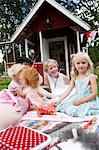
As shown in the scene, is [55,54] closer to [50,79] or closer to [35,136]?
[50,79]

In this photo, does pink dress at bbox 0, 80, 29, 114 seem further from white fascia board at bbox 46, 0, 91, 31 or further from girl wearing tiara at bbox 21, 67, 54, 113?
white fascia board at bbox 46, 0, 91, 31

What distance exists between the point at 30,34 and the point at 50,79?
6.84m

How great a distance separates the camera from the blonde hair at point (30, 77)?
378 centimetres

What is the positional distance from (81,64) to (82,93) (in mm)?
333

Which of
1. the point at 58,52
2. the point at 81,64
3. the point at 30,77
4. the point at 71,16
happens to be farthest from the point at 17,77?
Answer: the point at 58,52

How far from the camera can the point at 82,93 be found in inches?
144

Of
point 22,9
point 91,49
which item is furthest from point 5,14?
point 91,49

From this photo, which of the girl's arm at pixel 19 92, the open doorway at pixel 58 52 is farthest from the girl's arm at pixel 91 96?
the open doorway at pixel 58 52

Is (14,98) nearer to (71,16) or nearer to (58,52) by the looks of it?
(71,16)

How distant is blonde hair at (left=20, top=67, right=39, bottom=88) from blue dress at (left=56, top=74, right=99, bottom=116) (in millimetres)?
430

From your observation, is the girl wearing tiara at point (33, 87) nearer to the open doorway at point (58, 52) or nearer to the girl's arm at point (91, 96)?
the girl's arm at point (91, 96)

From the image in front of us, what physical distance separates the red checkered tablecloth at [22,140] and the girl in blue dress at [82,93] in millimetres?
1580

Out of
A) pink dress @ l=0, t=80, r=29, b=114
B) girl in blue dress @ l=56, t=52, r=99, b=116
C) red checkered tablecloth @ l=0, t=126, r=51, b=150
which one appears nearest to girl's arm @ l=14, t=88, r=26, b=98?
pink dress @ l=0, t=80, r=29, b=114

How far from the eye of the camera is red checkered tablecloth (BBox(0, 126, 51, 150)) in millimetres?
1602
